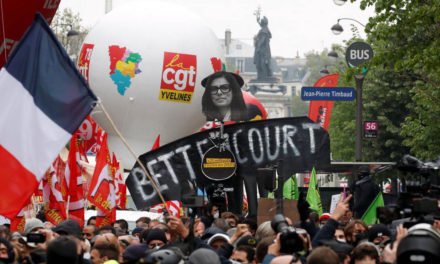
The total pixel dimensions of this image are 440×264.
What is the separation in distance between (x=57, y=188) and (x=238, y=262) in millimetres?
7873

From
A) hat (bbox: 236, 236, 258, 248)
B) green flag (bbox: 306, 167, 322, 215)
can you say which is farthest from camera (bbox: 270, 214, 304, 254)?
green flag (bbox: 306, 167, 322, 215)

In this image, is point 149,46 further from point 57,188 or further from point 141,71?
point 57,188

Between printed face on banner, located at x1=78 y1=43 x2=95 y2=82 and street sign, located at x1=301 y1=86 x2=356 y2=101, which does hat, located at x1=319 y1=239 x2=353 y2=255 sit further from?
printed face on banner, located at x1=78 y1=43 x2=95 y2=82

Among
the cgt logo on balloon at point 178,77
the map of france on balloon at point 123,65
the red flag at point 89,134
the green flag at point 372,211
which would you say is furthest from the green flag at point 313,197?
the red flag at point 89,134

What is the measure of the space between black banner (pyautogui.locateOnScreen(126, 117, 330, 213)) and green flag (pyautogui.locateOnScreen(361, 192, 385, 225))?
7.16 feet

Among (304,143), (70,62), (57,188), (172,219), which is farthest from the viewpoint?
(304,143)

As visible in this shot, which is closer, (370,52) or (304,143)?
(304,143)

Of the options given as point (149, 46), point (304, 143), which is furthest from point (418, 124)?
point (304, 143)

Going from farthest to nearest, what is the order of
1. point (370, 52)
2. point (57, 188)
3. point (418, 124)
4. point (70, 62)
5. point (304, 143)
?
point (418, 124)
point (370, 52)
point (304, 143)
point (57, 188)
point (70, 62)

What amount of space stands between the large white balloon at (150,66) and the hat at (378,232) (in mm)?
23996

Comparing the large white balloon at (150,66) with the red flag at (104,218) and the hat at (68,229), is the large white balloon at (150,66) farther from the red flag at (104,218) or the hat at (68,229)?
the hat at (68,229)

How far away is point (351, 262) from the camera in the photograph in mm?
12195

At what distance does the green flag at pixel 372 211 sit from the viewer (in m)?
19.2

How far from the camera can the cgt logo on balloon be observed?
125 ft
